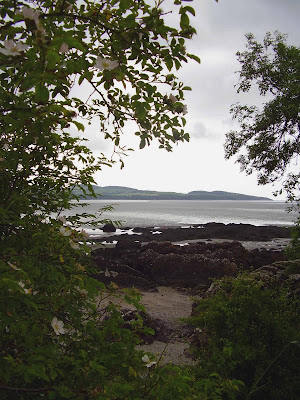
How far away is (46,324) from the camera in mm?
2562

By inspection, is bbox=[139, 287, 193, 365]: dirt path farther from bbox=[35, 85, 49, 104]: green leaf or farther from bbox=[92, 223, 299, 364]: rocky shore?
bbox=[35, 85, 49, 104]: green leaf

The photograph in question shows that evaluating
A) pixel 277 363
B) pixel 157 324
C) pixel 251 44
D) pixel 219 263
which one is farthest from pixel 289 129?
pixel 277 363

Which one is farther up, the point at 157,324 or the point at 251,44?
the point at 251,44

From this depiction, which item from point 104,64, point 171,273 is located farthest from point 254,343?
point 171,273

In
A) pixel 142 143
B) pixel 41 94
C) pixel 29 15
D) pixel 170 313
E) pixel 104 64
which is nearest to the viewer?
pixel 41 94

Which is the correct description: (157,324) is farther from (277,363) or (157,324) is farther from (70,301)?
(70,301)

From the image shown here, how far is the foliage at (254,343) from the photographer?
4293mm

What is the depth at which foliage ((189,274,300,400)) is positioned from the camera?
4.29m

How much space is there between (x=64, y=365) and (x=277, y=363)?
11.3 ft

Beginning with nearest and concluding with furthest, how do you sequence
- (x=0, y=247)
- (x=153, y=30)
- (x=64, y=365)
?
(x=153, y=30)
(x=64, y=365)
(x=0, y=247)

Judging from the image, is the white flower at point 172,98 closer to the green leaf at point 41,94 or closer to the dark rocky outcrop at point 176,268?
the green leaf at point 41,94

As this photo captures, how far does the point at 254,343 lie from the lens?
477 cm

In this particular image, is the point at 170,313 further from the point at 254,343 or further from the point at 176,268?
the point at 254,343

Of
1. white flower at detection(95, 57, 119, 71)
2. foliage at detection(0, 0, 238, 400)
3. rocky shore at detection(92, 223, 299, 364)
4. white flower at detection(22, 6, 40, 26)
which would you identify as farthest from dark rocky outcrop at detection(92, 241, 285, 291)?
white flower at detection(22, 6, 40, 26)
